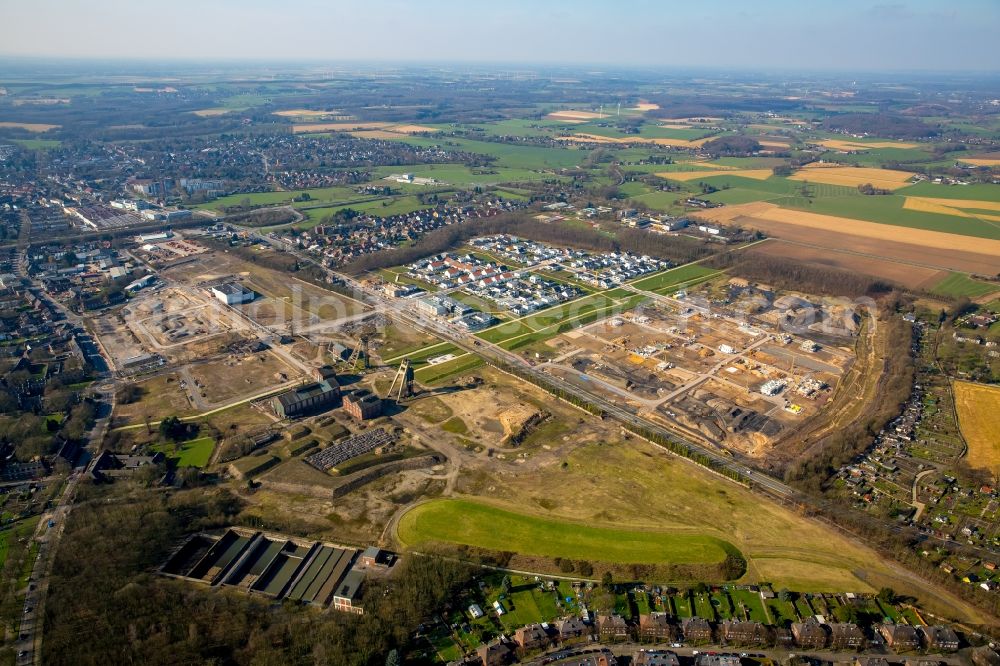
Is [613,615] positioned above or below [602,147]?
below

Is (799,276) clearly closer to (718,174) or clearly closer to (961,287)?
(961,287)

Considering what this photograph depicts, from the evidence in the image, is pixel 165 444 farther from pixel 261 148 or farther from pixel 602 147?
pixel 602 147

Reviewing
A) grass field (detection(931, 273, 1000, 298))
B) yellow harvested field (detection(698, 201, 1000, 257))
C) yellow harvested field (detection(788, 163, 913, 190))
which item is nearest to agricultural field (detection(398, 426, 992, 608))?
grass field (detection(931, 273, 1000, 298))

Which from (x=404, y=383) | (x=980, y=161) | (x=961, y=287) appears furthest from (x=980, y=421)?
(x=980, y=161)

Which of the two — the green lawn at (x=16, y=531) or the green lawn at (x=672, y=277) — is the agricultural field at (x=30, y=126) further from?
the green lawn at (x=672, y=277)

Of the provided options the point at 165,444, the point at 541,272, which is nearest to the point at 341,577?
the point at 165,444

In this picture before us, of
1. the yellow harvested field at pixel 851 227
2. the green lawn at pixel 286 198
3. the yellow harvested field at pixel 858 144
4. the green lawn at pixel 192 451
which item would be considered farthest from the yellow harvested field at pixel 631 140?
the green lawn at pixel 192 451

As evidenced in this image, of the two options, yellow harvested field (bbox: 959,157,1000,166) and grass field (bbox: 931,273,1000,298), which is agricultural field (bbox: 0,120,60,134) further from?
yellow harvested field (bbox: 959,157,1000,166)
